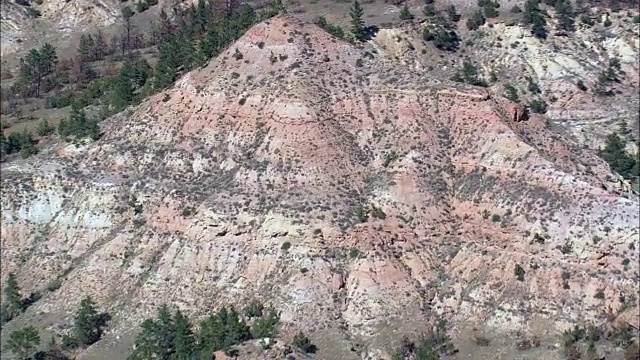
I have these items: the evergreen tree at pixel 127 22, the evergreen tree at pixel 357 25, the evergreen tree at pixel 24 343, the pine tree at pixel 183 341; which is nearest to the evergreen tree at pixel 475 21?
the evergreen tree at pixel 357 25

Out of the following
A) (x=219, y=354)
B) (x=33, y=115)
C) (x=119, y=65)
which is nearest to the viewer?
(x=219, y=354)

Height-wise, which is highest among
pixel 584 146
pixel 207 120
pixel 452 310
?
pixel 207 120

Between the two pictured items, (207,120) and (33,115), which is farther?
(33,115)

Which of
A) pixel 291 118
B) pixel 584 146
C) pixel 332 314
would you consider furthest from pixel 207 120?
pixel 584 146

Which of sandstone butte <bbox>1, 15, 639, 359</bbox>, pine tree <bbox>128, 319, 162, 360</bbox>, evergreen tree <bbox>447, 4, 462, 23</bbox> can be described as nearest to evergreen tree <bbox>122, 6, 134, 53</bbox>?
sandstone butte <bbox>1, 15, 639, 359</bbox>

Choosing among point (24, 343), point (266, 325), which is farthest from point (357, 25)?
point (24, 343)

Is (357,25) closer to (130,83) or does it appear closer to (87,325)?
(130,83)

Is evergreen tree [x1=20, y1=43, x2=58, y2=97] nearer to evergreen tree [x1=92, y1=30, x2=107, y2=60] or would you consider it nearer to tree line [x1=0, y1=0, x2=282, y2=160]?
tree line [x1=0, y1=0, x2=282, y2=160]

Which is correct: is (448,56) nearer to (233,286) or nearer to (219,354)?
(233,286)
